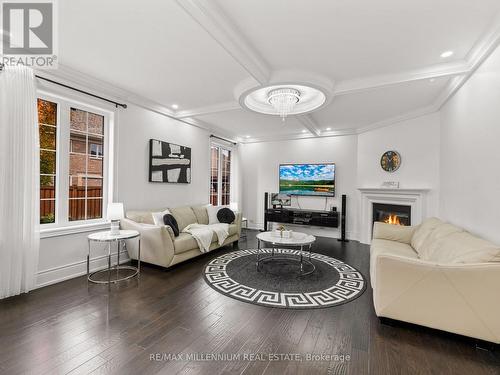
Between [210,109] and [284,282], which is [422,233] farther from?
[210,109]

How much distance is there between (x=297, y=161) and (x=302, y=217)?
153 cm

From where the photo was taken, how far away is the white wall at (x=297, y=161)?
578 centimetres

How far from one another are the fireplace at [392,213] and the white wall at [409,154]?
37 cm

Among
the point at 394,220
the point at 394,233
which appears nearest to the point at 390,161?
the point at 394,220

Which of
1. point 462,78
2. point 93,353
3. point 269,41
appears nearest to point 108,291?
point 93,353

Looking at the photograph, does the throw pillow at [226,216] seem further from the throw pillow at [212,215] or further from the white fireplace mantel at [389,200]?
the white fireplace mantel at [389,200]

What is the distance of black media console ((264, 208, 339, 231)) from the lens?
220 inches

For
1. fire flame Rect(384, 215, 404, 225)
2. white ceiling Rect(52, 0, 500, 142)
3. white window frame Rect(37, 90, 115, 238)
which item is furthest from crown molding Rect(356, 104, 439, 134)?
white window frame Rect(37, 90, 115, 238)

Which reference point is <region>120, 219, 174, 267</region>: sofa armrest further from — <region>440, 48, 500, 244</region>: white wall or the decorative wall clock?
the decorative wall clock

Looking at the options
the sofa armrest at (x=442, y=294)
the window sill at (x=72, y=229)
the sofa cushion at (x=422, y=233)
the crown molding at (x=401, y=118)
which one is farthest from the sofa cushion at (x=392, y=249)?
the window sill at (x=72, y=229)

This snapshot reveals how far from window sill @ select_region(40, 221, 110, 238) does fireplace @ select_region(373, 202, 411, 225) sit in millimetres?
5126

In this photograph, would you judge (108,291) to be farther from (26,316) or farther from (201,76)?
(201,76)

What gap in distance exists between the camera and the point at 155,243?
3391 mm

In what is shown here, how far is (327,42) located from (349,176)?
12.9 feet
